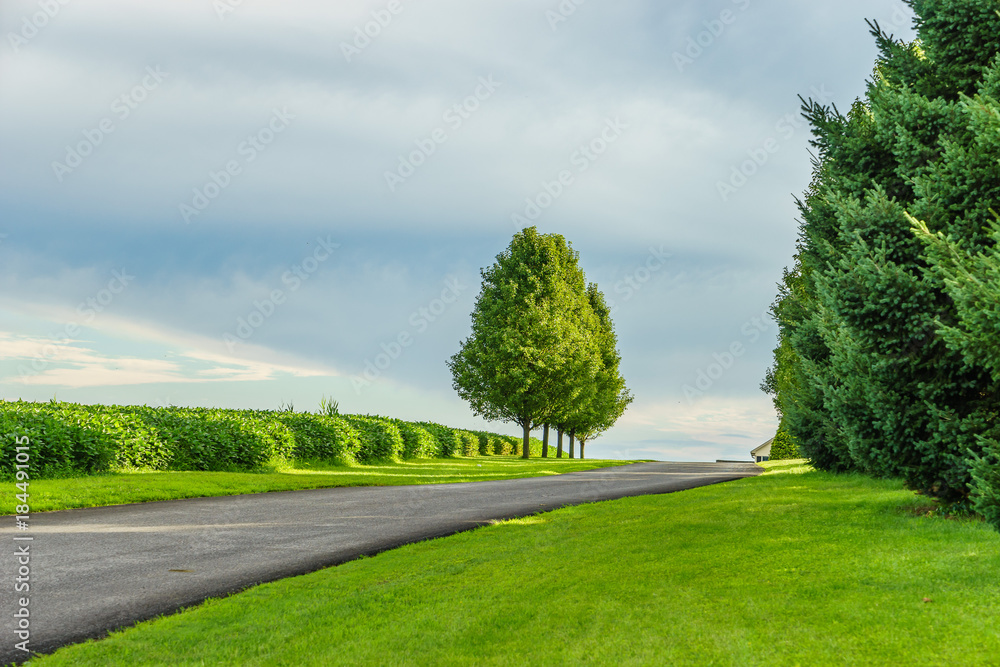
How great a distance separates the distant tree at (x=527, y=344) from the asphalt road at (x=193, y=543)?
79.1ft

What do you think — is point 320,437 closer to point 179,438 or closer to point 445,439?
point 179,438

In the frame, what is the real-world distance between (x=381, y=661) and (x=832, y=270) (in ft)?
26.8

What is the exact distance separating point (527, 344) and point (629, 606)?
34284 mm

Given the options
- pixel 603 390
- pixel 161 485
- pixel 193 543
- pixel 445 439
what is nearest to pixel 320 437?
pixel 161 485

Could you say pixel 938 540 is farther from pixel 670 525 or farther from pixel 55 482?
pixel 55 482

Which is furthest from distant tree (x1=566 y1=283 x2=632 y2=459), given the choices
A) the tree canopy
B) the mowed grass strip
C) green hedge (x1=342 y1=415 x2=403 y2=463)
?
the mowed grass strip

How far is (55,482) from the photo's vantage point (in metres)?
14.5

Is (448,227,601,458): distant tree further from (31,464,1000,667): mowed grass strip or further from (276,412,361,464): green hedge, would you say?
(31,464,1000,667): mowed grass strip

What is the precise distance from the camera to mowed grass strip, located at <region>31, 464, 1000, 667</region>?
16.7ft

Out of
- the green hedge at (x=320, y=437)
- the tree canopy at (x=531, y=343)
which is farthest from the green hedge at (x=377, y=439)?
the tree canopy at (x=531, y=343)

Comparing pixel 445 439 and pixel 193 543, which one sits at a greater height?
pixel 445 439

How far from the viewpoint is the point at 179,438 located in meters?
19.5

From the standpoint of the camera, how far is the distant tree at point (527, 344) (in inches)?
1593

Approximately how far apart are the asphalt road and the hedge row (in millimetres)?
4253
